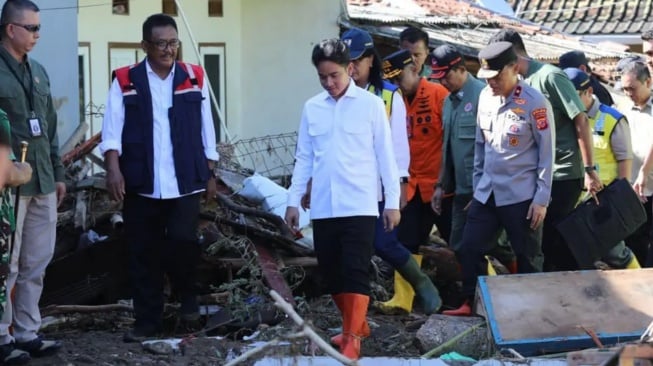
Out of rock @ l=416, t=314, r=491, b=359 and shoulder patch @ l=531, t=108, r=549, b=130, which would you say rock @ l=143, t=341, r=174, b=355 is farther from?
shoulder patch @ l=531, t=108, r=549, b=130

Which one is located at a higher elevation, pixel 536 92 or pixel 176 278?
pixel 536 92

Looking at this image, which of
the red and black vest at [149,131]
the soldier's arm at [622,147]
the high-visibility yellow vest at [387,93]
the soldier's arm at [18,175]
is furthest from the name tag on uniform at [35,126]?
the soldier's arm at [622,147]

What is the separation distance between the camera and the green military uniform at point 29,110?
248 inches

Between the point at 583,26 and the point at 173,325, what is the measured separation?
13915 millimetres

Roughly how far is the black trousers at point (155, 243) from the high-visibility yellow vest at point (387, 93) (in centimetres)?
131

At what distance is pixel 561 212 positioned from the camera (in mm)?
7746

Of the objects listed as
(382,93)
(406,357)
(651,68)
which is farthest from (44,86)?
(651,68)

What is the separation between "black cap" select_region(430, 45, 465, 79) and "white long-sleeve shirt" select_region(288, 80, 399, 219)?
3.45 feet

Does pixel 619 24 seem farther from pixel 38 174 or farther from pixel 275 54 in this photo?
pixel 38 174

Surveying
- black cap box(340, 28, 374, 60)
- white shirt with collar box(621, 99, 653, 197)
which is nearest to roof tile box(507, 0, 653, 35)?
white shirt with collar box(621, 99, 653, 197)

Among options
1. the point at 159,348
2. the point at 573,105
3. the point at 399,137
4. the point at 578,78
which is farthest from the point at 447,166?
the point at 159,348

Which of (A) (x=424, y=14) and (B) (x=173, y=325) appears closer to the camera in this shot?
(B) (x=173, y=325)

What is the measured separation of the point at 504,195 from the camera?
7.05 metres

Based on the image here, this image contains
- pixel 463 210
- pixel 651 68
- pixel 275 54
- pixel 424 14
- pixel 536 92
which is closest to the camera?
pixel 536 92
